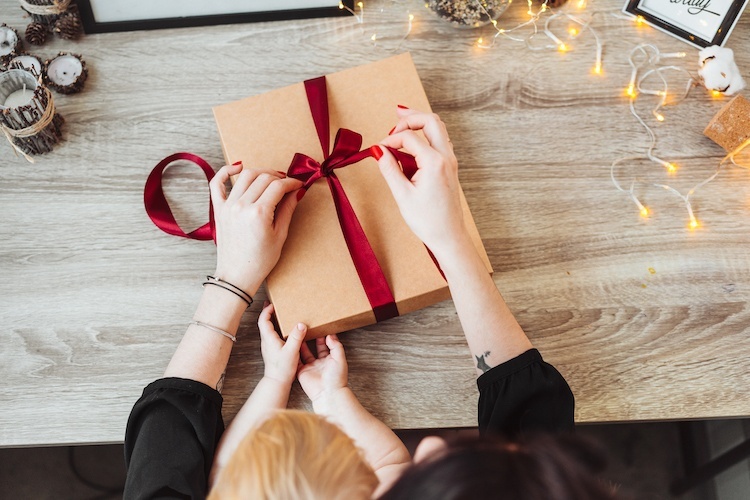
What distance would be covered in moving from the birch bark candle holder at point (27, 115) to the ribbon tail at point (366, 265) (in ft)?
1.57

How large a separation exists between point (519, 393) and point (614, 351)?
8.0 inches

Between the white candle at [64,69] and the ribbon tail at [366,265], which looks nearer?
the ribbon tail at [366,265]

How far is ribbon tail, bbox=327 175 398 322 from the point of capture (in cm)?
85

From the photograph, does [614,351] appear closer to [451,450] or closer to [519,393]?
[519,393]

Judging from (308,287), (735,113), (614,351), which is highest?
(735,113)

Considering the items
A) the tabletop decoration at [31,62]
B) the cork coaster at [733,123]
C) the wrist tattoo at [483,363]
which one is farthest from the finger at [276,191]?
the cork coaster at [733,123]

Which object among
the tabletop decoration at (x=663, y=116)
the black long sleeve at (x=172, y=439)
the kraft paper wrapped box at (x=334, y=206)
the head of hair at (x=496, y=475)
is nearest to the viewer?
the head of hair at (x=496, y=475)

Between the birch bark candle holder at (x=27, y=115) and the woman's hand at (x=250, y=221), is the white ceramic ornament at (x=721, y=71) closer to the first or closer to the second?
the woman's hand at (x=250, y=221)

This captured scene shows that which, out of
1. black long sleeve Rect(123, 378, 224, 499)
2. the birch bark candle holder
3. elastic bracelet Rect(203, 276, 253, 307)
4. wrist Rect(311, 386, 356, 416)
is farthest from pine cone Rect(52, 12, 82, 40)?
wrist Rect(311, 386, 356, 416)

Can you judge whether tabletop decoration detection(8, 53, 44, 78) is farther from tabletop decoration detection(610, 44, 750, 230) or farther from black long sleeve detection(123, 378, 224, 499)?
tabletop decoration detection(610, 44, 750, 230)

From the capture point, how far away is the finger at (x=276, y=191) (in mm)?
847

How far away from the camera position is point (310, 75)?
1037 mm

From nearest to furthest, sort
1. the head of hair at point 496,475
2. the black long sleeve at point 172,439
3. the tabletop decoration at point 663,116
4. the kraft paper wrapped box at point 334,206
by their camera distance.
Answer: the head of hair at point 496,475, the black long sleeve at point 172,439, the kraft paper wrapped box at point 334,206, the tabletop decoration at point 663,116

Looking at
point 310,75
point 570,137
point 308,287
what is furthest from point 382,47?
point 308,287
